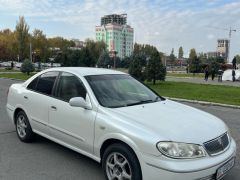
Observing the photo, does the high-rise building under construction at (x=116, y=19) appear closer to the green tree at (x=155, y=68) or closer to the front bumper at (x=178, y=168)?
the green tree at (x=155, y=68)

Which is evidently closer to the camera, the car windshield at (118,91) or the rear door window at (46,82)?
the car windshield at (118,91)

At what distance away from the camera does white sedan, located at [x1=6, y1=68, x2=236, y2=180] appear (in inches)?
137

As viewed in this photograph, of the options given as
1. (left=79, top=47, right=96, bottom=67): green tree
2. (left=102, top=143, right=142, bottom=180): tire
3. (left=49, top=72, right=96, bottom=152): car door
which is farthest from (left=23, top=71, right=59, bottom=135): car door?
(left=79, top=47, right=96, bottom=67): green tree

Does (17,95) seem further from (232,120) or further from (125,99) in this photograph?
(232,120)

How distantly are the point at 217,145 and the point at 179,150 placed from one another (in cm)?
57

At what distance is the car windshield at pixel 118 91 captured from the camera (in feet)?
14.9

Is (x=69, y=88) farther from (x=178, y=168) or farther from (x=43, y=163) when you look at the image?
(x=178, y=168)

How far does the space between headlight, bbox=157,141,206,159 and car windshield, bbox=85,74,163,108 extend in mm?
1138

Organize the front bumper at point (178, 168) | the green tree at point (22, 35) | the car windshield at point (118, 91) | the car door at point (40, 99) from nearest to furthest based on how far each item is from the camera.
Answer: the front bumper at point (178, 168) < the car windshield at point (118, 91) < the car door at point (40, 99) < the green tree at point (22, 35)

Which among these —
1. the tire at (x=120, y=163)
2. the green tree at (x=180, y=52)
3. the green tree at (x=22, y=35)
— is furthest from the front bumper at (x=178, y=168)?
the green tree at (x=180, y=52)

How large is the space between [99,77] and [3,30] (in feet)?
338

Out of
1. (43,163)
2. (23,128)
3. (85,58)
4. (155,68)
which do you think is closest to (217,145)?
(43,163)

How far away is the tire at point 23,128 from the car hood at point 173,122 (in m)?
2.37

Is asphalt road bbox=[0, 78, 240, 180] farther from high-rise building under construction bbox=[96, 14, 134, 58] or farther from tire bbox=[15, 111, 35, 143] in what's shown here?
high-rise building under construction bbox=[96, 14, 134, 58]
